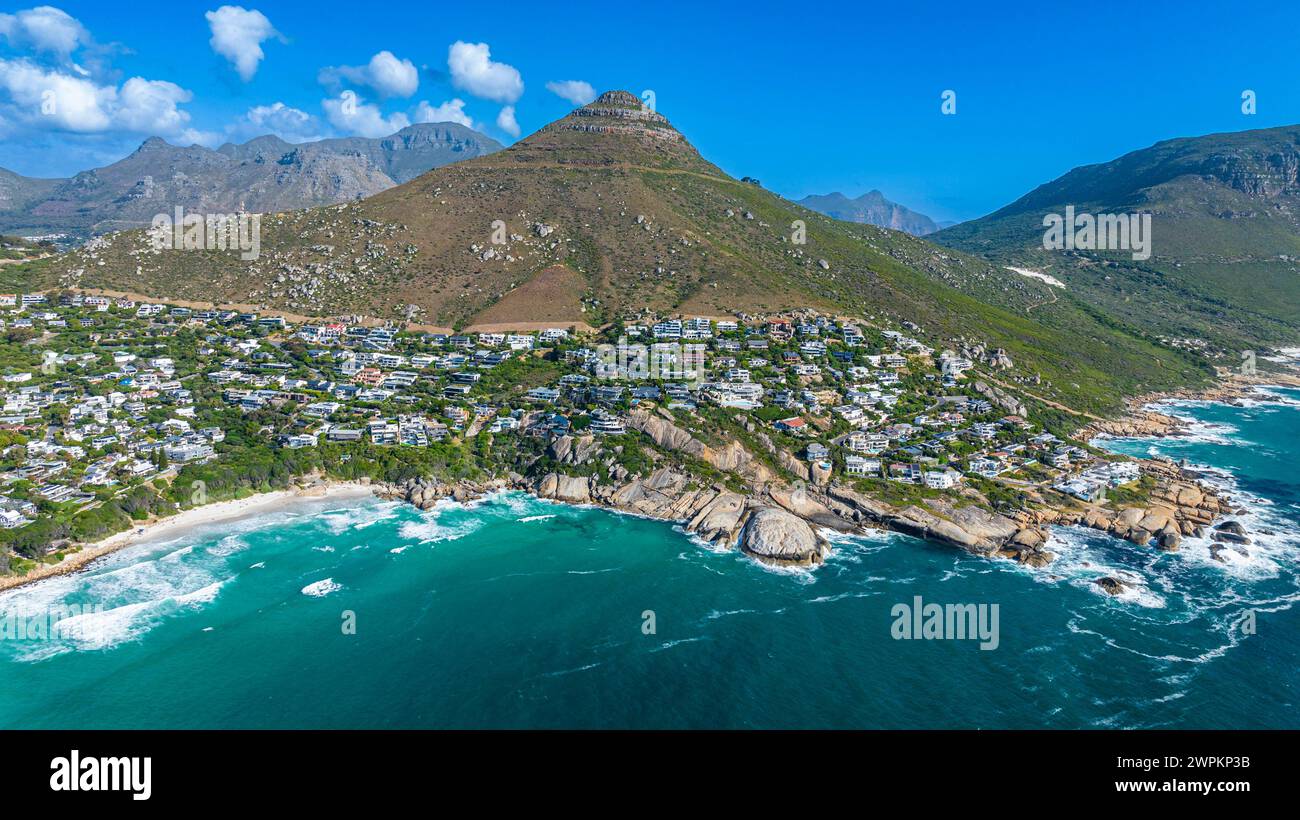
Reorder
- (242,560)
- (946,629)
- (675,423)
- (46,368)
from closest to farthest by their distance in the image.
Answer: (946,629)
(242,560)
(675,423)
(46,368)

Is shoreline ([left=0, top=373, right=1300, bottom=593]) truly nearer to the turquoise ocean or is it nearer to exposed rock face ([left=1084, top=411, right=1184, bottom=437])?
exposed rock face ([left=1084, top=411, right=1184, bottom=437])

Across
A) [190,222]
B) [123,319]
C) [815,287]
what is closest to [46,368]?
[123,319]

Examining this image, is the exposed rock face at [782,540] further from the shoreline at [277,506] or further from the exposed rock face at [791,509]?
the shoreline at [277,506]

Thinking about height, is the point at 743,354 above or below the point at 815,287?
below

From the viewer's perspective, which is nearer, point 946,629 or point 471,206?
point 946,629
